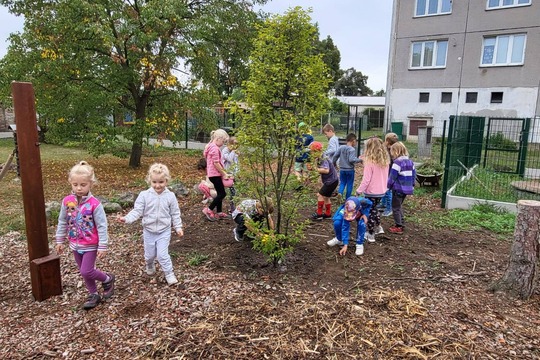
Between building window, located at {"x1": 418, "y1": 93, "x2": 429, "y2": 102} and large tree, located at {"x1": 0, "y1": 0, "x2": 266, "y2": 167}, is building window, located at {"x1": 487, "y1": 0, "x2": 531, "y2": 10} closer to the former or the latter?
building window, located at {"x1": 418, "y1": 93, "x2": 429, "y2": 102}

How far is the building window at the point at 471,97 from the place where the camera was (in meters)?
20.9

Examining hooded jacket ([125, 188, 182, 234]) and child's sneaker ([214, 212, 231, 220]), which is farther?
child's sneaker ([214, 212, 231, 220])

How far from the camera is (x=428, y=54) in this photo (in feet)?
71.6

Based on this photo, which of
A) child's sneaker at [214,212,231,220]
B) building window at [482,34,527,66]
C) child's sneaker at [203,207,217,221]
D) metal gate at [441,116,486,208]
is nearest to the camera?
child's sneaker at [203,207,217,221]

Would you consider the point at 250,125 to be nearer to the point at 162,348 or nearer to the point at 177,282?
the point at 177,282

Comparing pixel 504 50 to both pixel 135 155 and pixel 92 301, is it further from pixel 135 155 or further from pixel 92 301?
pixel 92 301

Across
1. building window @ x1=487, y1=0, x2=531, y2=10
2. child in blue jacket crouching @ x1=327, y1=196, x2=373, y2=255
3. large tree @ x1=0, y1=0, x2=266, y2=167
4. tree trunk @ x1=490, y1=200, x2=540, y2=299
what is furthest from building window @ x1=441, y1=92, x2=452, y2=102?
tree trunk @ x1=490, y1=200, x2=540, y2=299

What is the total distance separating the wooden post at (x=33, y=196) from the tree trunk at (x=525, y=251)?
14.5 ft

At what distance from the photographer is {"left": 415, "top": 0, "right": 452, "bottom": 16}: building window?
2066 cm

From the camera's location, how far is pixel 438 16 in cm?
2088

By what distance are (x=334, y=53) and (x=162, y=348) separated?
55.2m

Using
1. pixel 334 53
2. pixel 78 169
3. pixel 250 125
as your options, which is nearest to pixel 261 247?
pixel 250 125

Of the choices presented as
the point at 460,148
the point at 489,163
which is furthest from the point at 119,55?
the point at 489,163

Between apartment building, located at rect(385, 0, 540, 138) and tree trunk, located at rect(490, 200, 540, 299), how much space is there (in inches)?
698
